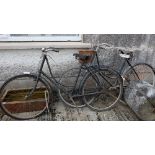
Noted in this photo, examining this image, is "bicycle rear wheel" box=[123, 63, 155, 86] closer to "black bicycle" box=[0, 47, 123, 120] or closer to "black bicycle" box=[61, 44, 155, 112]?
"black bicycle" box=[61, 44, 155, 112]

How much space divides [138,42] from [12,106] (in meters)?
2.38

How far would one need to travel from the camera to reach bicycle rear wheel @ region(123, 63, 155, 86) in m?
4.11

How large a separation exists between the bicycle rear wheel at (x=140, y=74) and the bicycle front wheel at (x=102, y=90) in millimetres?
194

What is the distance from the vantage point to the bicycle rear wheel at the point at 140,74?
411 centimetres

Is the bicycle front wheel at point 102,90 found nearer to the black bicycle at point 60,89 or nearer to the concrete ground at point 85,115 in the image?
the black bicycle at point 60,89

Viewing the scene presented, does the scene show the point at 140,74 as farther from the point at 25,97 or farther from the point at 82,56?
the point at 25,97

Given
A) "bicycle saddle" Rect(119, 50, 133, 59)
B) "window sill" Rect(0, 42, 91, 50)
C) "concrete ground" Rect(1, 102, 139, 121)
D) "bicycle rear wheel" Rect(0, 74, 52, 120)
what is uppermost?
"window sill" Rect(0, 42, 91, 50)

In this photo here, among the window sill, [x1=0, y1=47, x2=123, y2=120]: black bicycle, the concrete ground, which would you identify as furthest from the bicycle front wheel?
the window sill

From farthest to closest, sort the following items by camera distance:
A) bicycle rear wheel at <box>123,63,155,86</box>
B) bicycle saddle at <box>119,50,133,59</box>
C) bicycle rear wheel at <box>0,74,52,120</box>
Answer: bicycle rear wheel at <box>123,63,155,86</box>, bicycle saddle at <box>119,50,133,59</box>, bicycle rear wheel at <box>0,74,52,120</box>

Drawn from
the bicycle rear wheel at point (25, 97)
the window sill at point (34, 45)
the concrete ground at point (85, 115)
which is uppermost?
the window sill at point (34, 45)

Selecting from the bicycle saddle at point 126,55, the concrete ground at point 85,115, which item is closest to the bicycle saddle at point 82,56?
the bicycle saddle at point 126,55

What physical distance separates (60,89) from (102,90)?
742mm

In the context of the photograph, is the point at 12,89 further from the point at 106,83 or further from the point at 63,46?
the point at 106,83
